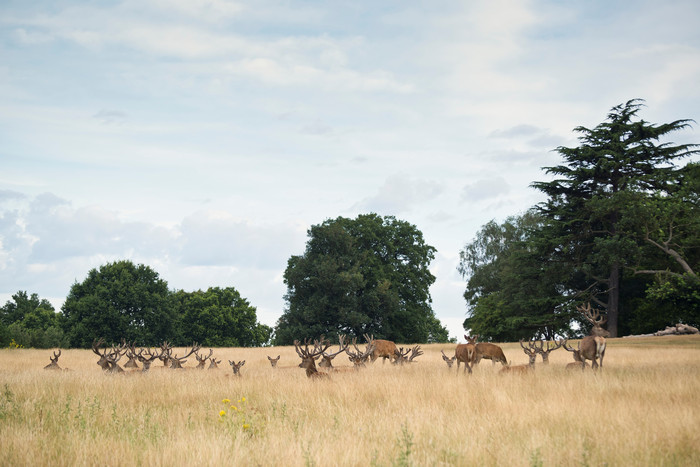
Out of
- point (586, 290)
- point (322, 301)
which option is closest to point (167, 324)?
point (322, 301)

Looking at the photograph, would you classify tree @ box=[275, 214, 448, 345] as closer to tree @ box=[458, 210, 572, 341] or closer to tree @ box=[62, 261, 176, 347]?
tree @ box=[458, 210, 572, 341]

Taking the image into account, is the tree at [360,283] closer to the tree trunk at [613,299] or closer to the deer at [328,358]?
the tree trunk at [613,299]

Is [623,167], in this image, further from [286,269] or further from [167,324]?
[167,324]

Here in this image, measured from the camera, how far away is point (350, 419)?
25.8ft

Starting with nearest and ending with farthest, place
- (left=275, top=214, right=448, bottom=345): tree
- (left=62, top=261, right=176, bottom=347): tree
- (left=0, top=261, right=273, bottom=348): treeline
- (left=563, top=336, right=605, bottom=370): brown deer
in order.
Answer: (left=563, top=336, right=605, bottom=370): brown deer
(left=275, top=214, right=448, bottom=345): tree
(left=0, top=261, right=273, bottom=348): treeline
(left=62, top=261, right=176, bottom=347): tree

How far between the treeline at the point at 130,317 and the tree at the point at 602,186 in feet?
103

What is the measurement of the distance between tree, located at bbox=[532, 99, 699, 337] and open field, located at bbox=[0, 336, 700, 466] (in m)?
21.9

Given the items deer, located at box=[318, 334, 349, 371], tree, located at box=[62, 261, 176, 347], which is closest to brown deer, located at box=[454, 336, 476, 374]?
deer, located at box=[318, 334, 349, 371]

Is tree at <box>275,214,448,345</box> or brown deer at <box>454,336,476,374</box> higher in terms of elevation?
tree at <box>275,214,448,345</box>

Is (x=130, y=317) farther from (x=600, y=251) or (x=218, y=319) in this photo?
(x=600, y=251)

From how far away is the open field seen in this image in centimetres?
575

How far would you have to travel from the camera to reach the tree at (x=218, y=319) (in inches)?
2120

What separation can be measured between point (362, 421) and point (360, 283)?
32.4m

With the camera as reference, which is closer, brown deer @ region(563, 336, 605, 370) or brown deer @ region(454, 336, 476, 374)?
brown deer @ region(563, 336, 605, 370)
